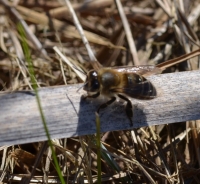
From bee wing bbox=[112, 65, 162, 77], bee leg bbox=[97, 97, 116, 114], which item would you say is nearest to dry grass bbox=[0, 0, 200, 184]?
bee leg bbox=[97, 97, 116, 114]

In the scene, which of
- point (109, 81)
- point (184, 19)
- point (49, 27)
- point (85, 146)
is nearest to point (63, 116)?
point (109, 81)

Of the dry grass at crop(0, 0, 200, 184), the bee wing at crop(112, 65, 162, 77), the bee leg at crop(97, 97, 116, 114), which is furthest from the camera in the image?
the dry grass at crop(0, 0, 200, 184)

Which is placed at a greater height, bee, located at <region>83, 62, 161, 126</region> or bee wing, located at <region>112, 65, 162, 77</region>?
bee wing, located at <region>112, 65, 162, 77</region>

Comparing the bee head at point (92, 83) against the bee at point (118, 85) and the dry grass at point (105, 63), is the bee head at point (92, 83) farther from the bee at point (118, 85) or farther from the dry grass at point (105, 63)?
the dry grass at point (105, 63)

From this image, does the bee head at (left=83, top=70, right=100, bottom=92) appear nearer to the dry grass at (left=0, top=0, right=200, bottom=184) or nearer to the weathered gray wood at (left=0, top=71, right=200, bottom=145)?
the weathered gray wood at (left=0, top=71, right=200, bottom=145)

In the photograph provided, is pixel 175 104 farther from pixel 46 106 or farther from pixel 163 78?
pixel 46 106

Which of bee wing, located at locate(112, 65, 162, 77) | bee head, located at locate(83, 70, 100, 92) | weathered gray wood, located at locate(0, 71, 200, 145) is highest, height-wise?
bee wing, located at locate(112, 65, 162, 77)

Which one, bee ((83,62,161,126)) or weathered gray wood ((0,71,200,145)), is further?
bee ((83,62,161,126))

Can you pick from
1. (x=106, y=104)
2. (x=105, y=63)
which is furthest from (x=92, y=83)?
(x=105, y=63)
